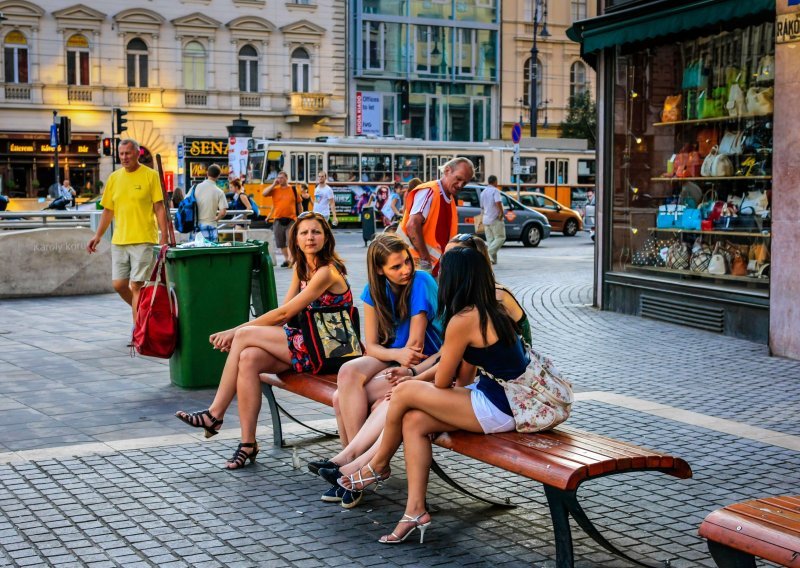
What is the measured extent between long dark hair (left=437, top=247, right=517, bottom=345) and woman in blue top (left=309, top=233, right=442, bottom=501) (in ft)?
2.83

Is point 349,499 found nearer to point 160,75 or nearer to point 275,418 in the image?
point 275,418

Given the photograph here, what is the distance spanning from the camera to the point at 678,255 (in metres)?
13.1

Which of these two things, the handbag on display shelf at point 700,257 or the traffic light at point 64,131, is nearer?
the handbag on display shelf at point 700,257

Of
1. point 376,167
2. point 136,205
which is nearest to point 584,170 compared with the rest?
point 376,167

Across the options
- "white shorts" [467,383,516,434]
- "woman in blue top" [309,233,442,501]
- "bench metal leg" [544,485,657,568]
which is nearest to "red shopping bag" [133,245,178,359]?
"woman in blue top" [309,233,442,501]

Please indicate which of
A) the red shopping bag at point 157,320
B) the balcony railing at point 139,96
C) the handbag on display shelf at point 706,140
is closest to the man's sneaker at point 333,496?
the red shopping bag at point 157,320

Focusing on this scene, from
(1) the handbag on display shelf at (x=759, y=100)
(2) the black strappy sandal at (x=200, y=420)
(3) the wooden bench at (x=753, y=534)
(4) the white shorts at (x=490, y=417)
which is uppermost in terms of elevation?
(1) the handbag on display shelf at (x=759, y=100)

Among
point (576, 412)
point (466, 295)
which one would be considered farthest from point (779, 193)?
point (466, 295)

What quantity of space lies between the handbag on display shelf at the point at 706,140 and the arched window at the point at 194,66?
122 ft

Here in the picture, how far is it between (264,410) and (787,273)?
5145 millimetres

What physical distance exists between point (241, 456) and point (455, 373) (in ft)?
5.78

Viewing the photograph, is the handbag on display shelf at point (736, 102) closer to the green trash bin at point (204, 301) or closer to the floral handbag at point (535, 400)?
the green trash bin at point (204, 301)

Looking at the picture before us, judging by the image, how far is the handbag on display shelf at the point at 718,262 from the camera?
1218cm

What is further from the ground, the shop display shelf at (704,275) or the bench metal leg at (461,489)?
the shop display shelf at (704,275)
